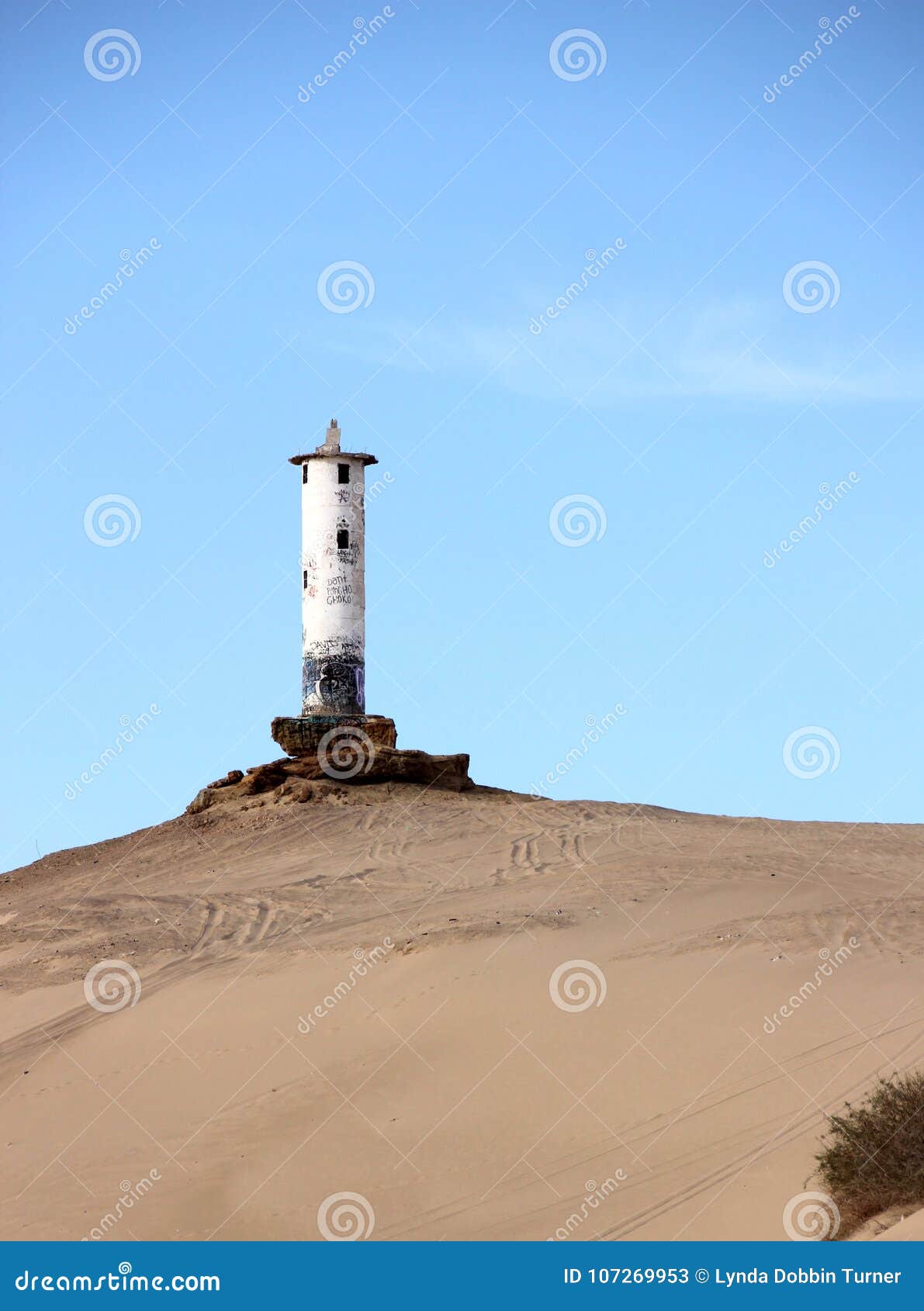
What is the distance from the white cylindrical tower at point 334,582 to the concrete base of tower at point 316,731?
0.44 meters

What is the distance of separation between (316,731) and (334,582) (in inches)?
141

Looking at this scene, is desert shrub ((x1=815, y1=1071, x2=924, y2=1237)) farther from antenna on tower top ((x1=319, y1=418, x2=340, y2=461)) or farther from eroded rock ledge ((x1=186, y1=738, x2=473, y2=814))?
antenna on tower top ((x1=319, y1=418, x2=340, y2=461))

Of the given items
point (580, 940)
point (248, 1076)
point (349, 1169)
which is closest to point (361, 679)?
point (580, 940)

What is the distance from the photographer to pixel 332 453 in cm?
3650

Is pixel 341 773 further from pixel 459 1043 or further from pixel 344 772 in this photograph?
pixel 459 1043

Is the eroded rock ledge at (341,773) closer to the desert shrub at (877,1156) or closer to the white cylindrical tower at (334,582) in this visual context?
the white cylindrical tower at (334,582)

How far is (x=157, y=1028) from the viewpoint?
18.8 metres

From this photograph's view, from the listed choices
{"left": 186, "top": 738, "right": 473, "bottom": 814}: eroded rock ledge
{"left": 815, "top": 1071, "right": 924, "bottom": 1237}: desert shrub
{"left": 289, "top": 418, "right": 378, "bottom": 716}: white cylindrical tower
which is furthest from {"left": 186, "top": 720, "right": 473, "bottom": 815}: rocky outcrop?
{"left": 815, "top": 1071, "right": 924, "bottom": 1237}: desert shrub

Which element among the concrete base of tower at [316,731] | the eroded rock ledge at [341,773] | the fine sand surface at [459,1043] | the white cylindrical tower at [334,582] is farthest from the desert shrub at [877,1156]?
the white cylindrical tower at [334,582]

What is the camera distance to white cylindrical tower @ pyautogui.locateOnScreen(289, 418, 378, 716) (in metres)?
35.8

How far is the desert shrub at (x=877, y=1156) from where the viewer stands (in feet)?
39.6

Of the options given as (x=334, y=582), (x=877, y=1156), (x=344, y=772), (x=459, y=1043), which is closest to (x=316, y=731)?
(x=344, y=772)

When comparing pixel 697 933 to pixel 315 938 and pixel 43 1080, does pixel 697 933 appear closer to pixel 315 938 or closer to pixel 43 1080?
Result: pixel 315 938

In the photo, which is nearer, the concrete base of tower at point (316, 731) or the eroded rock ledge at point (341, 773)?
the eroded rock ledge at point (341, 773)
